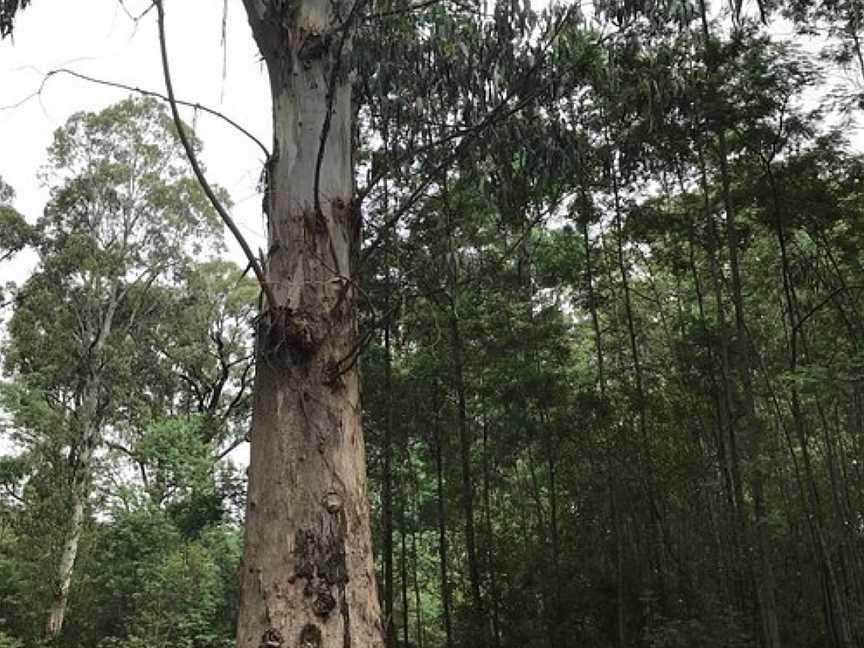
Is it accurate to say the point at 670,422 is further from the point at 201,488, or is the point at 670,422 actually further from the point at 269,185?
the point at 269,185

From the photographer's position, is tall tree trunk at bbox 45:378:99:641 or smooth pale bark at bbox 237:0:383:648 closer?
smooth pale bark at bbox 237:0:383:648

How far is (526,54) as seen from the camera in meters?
3.88

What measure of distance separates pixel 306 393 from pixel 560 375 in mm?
8223

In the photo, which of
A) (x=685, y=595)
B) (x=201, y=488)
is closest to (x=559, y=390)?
(x=685, y=595)

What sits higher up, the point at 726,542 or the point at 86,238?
the point at 86,238

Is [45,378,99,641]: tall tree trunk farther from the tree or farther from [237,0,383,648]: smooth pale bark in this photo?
[237,0,383,648]: smooth pale bark

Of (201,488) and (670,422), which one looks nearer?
(670,422)

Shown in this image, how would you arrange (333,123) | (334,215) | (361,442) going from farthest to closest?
(333,123)
(334,215)
(361,442)

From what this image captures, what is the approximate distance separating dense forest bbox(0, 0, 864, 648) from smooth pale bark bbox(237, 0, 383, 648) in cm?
134

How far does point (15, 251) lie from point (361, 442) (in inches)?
612

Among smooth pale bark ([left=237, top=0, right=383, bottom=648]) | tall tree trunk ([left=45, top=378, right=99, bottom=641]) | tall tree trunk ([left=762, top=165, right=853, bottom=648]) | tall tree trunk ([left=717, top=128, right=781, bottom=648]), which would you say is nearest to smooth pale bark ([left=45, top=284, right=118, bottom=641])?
tall tree trunk ([left=45, top=378, right=99, bottom=641])

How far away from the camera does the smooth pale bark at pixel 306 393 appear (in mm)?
1912

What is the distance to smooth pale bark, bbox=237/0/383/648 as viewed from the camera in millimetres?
1912

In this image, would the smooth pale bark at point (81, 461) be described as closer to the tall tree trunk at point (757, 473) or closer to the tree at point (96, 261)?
the tree at point (96, 261)
